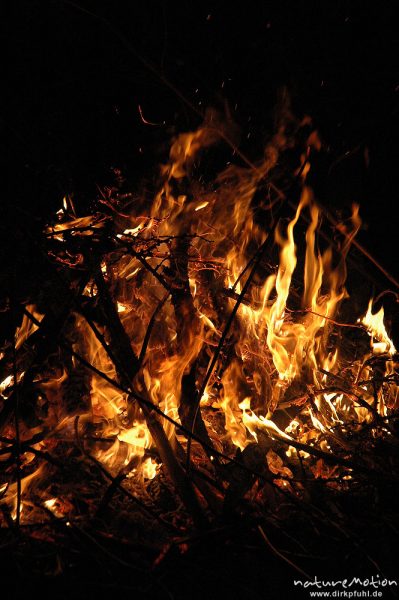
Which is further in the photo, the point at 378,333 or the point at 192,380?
the point at 378,333

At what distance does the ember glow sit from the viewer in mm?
2771

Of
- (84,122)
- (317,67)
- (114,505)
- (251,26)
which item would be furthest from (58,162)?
(114,505)

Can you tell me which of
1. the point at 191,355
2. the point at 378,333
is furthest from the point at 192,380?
the point at 378,333

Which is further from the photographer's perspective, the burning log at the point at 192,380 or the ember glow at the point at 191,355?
the ember glow at the point at 191,355

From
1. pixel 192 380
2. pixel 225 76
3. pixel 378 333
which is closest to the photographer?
pixel 192 380

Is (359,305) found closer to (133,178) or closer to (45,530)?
(133,178)

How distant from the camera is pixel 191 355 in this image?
3.13m

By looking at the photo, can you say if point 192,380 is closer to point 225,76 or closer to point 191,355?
point 191,355

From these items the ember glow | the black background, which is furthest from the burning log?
the black background

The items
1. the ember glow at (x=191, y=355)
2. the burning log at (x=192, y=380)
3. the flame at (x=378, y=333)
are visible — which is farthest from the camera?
the flame at (x=378, y=333)

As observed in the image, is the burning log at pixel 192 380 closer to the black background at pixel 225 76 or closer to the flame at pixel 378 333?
the flame at pixel 378 333

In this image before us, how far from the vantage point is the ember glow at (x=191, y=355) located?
2.77 meters

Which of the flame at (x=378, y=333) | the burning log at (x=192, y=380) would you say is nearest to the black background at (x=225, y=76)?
the flame at (x=378, y=333)

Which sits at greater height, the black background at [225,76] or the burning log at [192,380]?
the black background at [225,76]
